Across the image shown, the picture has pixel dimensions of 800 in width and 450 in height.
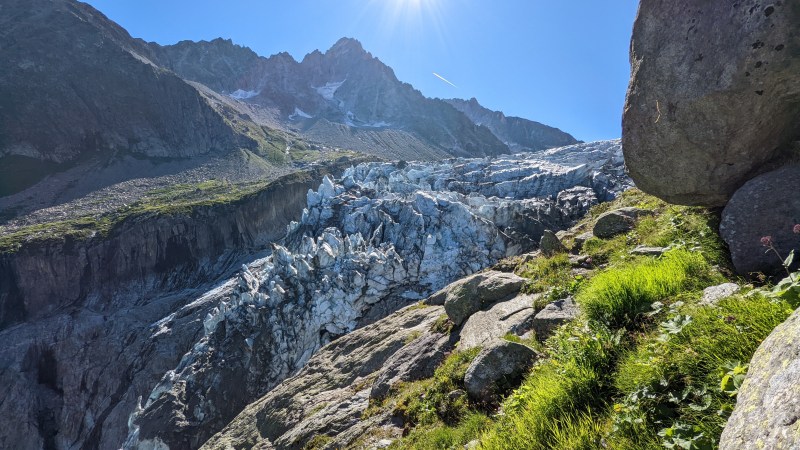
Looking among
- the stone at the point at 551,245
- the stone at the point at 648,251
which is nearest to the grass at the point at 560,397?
the stone at the point at 648,251

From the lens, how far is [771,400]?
296 centimetres

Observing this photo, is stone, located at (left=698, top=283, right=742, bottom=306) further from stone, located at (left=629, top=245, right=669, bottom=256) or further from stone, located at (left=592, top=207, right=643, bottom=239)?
stone, located at (left=592, top=207, right=643, bottom=239)

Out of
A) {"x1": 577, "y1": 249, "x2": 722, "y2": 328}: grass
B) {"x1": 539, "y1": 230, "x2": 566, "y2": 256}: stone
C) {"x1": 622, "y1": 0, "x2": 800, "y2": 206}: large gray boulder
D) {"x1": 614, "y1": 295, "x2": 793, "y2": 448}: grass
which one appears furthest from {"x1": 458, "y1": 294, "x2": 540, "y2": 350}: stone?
{"x1": 614, "y1": 295, "x2": 793, "y2": 448}: grass

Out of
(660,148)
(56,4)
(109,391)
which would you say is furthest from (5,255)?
(56,4)

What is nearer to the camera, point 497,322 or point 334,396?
point 497,322

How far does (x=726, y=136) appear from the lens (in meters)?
A: 7.86

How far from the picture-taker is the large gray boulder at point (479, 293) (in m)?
12.8

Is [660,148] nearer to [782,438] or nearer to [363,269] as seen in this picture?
[782,438]

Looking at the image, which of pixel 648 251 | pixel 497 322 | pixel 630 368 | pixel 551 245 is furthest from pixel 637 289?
pixel 551 245

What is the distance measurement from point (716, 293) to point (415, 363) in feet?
28.3

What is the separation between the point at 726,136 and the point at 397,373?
33.6 ft

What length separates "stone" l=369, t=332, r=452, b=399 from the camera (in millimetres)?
11953

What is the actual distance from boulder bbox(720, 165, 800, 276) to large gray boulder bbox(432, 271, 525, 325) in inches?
249

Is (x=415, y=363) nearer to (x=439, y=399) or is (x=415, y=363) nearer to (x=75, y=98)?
(x=439, y=399)
